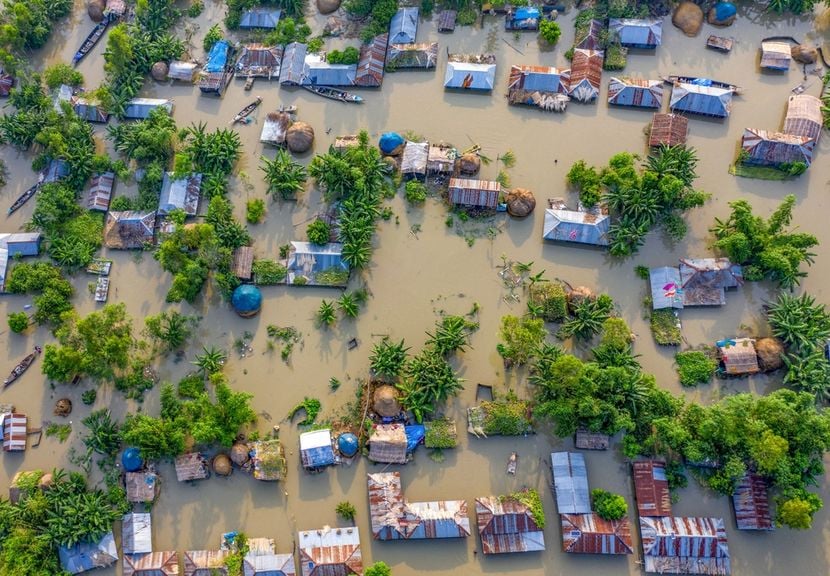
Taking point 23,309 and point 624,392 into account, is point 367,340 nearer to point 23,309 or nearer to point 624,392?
point 624,392

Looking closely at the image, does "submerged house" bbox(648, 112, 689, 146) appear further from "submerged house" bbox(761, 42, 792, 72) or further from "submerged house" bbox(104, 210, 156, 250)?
"submerged house" bbox(104, 210, 156, 250)

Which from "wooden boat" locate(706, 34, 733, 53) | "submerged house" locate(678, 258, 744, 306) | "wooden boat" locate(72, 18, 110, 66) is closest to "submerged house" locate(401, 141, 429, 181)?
"submerged house" locate(678, 258, 744, 306)

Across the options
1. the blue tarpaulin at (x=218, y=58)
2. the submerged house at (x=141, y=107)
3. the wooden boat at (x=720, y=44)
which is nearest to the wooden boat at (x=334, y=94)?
the blue tarpaulin at (x=218, y=58)

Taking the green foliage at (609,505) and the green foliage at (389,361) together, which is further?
the green foliage at (389,361)

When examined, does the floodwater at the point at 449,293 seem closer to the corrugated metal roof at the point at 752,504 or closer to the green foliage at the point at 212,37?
the corrugated metal roof at the point at 752,504

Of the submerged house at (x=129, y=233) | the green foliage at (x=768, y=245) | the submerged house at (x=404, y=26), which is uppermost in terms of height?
the submerged house at (x=404, y=26)

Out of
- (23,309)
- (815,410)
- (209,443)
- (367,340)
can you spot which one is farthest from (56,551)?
(815,410)

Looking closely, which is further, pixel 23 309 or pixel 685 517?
pixel 23 309
